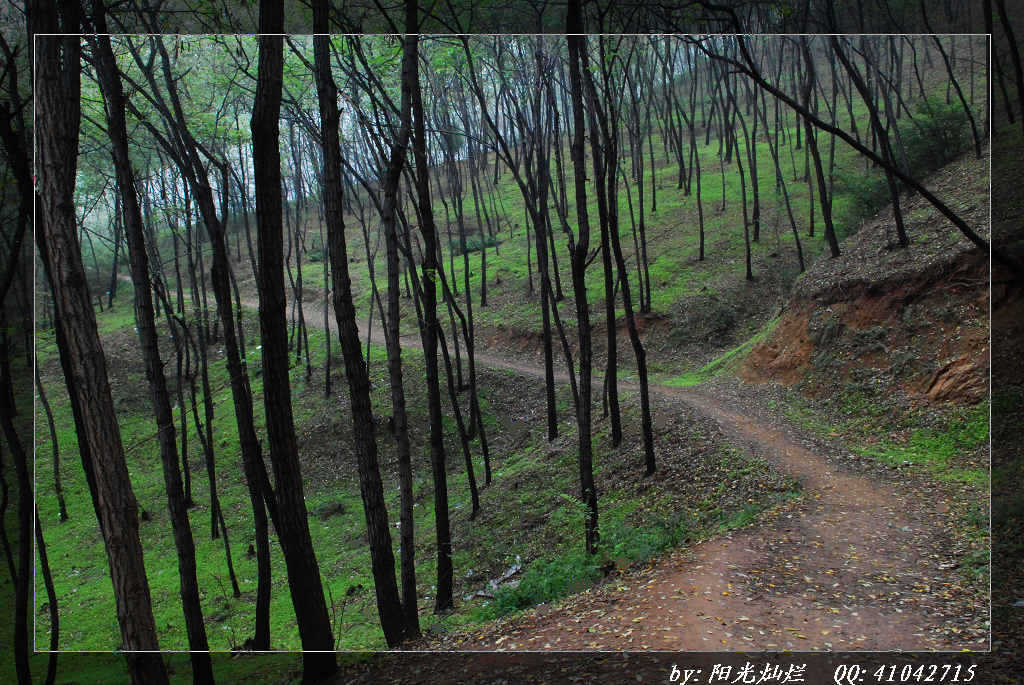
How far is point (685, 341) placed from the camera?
24.1ft

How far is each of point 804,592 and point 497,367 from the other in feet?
15.6

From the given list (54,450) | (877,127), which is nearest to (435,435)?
(54,450)

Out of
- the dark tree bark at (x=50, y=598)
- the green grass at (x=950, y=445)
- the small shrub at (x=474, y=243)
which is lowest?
the dark tree bark at (x=50, y=598)

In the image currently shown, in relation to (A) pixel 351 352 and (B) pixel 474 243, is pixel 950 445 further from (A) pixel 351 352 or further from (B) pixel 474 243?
(B) pixel 474 243

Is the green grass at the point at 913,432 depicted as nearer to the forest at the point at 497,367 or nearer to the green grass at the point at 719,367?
the forest at the point at 497,367

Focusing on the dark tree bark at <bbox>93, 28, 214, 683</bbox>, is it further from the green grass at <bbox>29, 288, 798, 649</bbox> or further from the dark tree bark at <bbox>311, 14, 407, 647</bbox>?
the dark tree bark at <bbox>311, 14, 407, 647</bbox>

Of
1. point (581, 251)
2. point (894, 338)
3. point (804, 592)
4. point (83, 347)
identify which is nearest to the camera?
point (83, 347)

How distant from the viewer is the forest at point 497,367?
14.8 ft

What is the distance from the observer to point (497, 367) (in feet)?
27.8

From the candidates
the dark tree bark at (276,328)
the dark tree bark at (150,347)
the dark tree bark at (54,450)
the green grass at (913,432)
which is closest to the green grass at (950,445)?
the green grass at (913,432)

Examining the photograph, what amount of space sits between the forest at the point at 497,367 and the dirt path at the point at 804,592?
24 mm

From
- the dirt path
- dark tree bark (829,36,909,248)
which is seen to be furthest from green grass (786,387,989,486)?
dark tree bark (829,36,909,248)

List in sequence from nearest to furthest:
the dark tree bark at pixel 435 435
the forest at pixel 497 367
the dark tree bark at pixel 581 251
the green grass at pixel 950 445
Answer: the forest at pixel 497 367
the green grass at pixel 950 445
the dark tree bark at pixel 581 251
the dark tree bark at pixel 435 435

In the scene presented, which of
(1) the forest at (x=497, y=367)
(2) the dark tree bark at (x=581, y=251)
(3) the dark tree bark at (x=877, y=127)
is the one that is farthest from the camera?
(2) the dark tree bark at (x=581, y=251)
